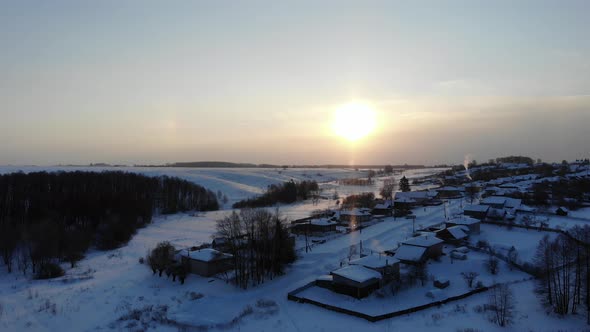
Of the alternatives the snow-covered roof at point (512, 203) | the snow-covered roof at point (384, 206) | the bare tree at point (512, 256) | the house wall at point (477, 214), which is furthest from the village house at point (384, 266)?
the snow-covered roof at point (384, 206)

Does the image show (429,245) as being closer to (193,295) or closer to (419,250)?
(419,250)

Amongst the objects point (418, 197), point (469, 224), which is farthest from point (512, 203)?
point (418, 197)

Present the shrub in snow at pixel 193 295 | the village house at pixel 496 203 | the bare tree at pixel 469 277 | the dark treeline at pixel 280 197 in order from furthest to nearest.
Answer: the dark treeline at pixel 280 197
the village house at pixel 496 203
the shrub in snow at pixel 193 295
the bare tree at pixel 469 277

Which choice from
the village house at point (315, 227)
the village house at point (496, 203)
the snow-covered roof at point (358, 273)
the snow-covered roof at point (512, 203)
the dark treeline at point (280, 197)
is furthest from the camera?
the dark treeline at point (280, 197)

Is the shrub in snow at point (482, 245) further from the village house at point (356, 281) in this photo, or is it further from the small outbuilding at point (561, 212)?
the small outbuilding at point (561, 212)

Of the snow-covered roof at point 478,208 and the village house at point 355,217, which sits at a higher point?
the snow-covered roof at point 478,208

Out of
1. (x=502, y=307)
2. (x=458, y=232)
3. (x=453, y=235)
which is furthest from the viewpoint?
(x=458, y=232)

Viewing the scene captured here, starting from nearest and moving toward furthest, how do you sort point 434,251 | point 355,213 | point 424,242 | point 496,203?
point 424,242 → point 434,251 → point 496,203 → point 355,213

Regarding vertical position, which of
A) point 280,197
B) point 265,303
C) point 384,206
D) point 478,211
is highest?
point 478,211
